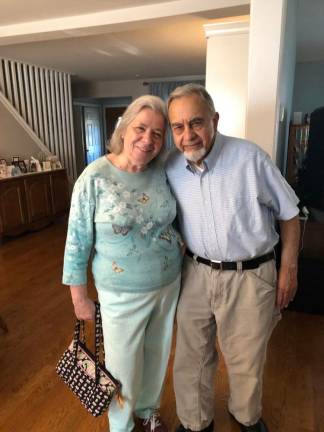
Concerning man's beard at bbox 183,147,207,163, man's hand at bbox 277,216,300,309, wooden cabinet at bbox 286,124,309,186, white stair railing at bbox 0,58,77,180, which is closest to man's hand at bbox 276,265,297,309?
man's hand at bbox 277,216,300,309

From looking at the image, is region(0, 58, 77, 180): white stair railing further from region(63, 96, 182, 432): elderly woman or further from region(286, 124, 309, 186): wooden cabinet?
region(63, 96, 182, 432): elderly woman

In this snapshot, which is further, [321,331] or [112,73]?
[112,73]

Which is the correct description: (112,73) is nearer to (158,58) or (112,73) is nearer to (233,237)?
(158,58)

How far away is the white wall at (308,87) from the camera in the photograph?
483 centimetres

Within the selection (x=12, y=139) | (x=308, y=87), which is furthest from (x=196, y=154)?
(x=308, y=87)

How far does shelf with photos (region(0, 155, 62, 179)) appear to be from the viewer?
4277mm

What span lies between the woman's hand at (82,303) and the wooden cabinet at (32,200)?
10.5 ft

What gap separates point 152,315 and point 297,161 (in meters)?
2.71

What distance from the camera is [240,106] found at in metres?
2.95

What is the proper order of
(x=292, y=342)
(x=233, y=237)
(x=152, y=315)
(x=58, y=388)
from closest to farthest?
(x=233, y=237) < (x=152, y=315) < (x=58, y=388) < (x=292, y=342)

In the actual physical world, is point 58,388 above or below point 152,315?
below

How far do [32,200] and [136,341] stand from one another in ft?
12.2

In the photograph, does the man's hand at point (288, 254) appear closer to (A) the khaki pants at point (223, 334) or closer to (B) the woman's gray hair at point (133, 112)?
(A) the khaki pants at point (223, 334)

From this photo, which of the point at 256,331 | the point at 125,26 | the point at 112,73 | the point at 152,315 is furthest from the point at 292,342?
the point at 112,73
